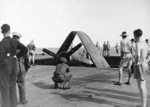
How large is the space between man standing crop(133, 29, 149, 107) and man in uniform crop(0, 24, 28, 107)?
8.70 feet

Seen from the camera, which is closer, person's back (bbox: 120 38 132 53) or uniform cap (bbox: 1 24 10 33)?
uniform cap (bbox: 1 24 10 33)

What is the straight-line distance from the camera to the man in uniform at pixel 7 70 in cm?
329

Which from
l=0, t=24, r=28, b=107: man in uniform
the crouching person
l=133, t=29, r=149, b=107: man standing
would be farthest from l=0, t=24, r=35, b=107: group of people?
l=133, t=29, r=149, b=107: man standing

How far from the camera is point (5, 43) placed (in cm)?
334

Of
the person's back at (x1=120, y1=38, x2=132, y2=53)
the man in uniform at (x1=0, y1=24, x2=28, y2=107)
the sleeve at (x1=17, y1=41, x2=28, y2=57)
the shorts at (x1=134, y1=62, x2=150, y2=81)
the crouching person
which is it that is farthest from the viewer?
the person's back at (x1=120, y1=38, x2=132, y2=53)

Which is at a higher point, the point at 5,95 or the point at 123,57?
the point at 123,57

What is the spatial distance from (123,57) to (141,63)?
8.14 ft

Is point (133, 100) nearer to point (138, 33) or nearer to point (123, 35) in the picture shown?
point (138, 33)

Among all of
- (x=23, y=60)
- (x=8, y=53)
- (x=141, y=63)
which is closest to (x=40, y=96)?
(x=23, y=60)

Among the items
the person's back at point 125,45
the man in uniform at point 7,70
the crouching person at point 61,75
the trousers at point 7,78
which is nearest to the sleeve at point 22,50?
the man in uniform at point 7,70

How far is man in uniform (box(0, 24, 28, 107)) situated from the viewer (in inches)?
129

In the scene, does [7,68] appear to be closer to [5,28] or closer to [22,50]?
[22,50]

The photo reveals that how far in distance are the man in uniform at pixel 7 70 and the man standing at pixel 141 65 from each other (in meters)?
2.65

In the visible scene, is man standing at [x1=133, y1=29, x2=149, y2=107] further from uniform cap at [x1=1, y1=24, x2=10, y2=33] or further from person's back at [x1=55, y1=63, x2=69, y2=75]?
uniform cap at [x1=1, y1=24, x2=10, y2=33]
